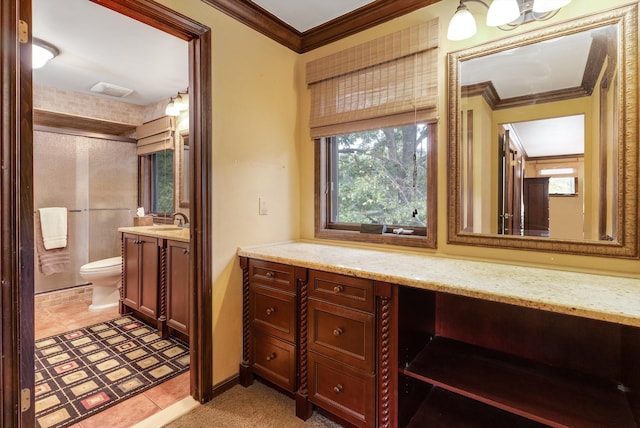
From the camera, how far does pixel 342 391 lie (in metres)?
1.54

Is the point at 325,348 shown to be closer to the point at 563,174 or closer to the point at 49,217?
the point at 563,174

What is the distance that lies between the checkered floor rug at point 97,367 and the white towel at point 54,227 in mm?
1182

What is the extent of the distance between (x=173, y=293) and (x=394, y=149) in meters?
2.06

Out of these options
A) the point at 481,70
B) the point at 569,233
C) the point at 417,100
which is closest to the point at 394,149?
the point at 417,100

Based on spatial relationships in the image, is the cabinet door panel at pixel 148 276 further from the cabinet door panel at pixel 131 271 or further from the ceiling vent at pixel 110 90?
the ceiling vent at pixel 110 90

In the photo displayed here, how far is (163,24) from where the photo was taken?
167 centimetres

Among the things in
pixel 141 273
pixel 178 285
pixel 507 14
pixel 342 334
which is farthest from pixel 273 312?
pixel 507 14

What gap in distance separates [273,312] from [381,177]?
1184 millimetres

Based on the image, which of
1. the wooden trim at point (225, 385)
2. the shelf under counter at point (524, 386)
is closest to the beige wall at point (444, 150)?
the shelf under counter at point (524, 386)

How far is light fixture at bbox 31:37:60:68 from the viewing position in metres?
2.46

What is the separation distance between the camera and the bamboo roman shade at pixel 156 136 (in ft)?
12.0

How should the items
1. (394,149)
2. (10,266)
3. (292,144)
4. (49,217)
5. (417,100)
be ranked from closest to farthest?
(10,266) → (417,100) → (394,149) → (292,144) → (49,217)

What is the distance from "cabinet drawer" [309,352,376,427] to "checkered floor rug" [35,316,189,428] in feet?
3.65

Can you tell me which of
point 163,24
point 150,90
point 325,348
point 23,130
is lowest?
point 325,348
